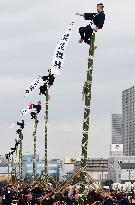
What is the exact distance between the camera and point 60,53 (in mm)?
21406

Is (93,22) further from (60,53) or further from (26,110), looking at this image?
(26,110)

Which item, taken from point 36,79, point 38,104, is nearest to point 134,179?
point 38,104

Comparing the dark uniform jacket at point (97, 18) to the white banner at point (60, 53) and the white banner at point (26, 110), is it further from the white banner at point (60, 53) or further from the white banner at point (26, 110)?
the white banner at point (26, 110)

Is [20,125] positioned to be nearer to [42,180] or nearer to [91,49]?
[42,180]

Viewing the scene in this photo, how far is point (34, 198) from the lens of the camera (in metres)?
23.8

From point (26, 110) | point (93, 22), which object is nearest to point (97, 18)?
point (93, 22)

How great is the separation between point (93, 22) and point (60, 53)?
125 inches

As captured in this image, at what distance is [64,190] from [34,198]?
1429 millimetres

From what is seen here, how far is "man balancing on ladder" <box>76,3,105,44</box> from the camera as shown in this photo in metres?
18.4

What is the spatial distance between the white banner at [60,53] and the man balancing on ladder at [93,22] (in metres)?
1.86

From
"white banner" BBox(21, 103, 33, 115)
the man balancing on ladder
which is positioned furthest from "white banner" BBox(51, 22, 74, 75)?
"white banner" BBox(21, 103, 33, 115)

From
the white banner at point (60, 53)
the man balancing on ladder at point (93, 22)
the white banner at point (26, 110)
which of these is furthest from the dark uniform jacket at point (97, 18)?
the white banner at point (26, 110)

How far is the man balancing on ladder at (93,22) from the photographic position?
1844 centimetres

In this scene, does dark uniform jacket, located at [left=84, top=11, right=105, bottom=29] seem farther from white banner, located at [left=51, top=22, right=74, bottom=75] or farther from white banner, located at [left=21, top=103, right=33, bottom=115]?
white banner, located at [left=21, top=103, right=33, bottom=115]
